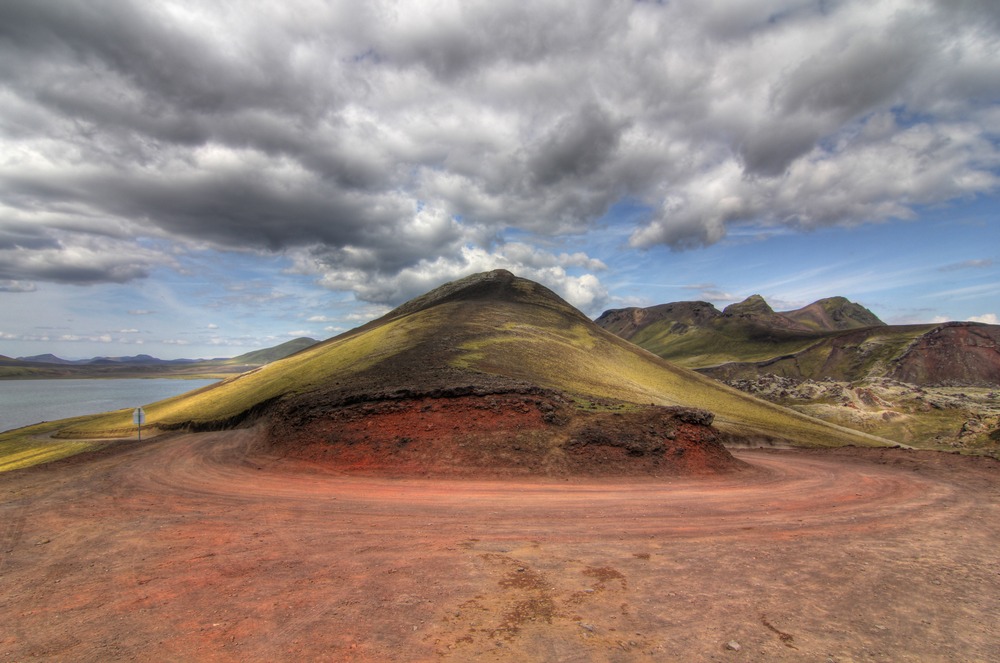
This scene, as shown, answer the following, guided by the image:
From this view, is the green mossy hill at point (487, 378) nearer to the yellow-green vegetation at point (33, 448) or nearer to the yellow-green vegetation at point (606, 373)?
the yellow-green vegetation at point (606, 373)

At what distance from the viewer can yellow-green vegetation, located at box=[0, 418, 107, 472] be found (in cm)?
3912

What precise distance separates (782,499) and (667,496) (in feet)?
16.8

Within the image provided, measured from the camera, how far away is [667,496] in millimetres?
21141

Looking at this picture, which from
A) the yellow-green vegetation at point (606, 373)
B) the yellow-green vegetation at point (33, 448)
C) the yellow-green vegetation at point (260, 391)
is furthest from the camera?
the yellow-green vegetation at point (260, 391)

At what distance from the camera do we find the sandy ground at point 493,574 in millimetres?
8750

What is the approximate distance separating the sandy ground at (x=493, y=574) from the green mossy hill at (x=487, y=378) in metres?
13.8

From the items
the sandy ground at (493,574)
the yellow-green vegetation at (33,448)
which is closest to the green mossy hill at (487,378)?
the yellow-green vegetation at (33,448)

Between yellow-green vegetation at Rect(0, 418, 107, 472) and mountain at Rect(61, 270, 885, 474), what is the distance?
375cm

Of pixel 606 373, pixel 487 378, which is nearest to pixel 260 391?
pixel 487 378

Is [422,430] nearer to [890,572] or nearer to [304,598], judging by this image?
[304,598]

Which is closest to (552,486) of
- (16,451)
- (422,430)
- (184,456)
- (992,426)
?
(422,430)

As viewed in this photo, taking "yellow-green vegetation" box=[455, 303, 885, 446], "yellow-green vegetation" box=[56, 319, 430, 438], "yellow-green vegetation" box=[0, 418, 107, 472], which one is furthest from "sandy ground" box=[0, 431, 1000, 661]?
"yellow-green vegetation" box=[56, 319, 430, 438]

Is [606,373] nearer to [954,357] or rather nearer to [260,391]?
[260,391]

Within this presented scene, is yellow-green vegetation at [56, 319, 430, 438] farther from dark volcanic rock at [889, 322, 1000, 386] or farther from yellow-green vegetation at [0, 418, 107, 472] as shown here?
dark volcanic rock at [889, 322, 1000, 386]
